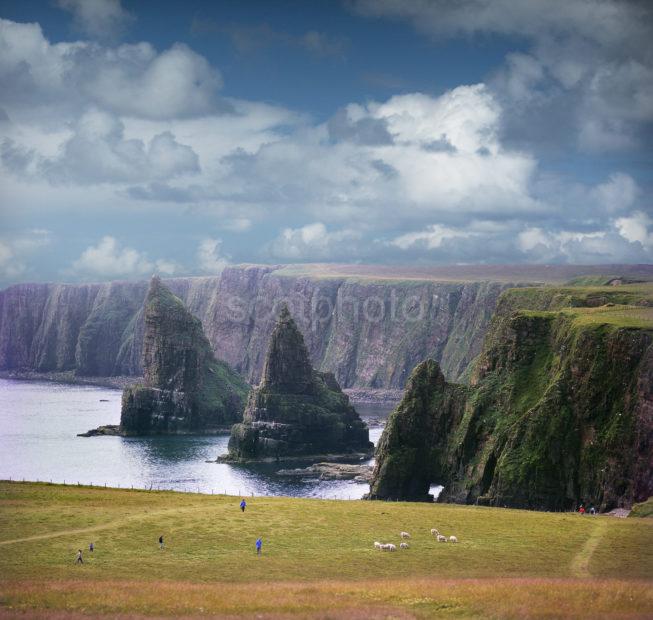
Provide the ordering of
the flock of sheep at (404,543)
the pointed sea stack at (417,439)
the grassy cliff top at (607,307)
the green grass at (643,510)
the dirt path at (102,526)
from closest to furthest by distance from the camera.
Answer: the dirt path at (102,526), the flock of sheep at (404,543), the green grass at (643,510), the grassy cliff top at (607,307), the pointed sea stack at (417,439)

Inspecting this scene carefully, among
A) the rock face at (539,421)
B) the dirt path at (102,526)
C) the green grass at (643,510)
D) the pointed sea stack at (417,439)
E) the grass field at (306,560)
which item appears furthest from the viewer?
the pointed sea stack at (417,439)

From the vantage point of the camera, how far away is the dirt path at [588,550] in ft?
229

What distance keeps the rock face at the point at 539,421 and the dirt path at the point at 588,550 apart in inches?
1010

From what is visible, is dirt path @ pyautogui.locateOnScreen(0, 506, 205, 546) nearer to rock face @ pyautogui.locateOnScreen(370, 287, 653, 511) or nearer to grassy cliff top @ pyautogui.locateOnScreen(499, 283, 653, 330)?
rock face @ pyautogui.locateOnScreen(370, 287, 653, 511)

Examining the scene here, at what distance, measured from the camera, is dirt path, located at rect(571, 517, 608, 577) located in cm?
6975

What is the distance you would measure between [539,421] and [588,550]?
161 feet

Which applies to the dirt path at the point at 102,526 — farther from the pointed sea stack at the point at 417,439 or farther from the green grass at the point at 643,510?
the pointed sea stack at the point at 417,439

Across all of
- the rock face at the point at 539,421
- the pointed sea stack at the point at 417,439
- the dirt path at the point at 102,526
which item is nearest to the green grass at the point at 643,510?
the rock face at the point at 539,421

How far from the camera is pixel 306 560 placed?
72.9 meters

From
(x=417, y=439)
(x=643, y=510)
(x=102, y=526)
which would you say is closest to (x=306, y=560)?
(x=102, y=526)

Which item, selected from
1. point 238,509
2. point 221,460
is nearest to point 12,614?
point 238,509

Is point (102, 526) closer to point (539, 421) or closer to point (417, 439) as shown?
point (539, 421)

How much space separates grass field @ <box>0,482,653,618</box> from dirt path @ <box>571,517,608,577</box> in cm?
15

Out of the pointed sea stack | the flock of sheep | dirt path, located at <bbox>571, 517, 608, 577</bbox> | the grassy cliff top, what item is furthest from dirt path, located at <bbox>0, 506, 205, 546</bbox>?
the grassy cliff top
